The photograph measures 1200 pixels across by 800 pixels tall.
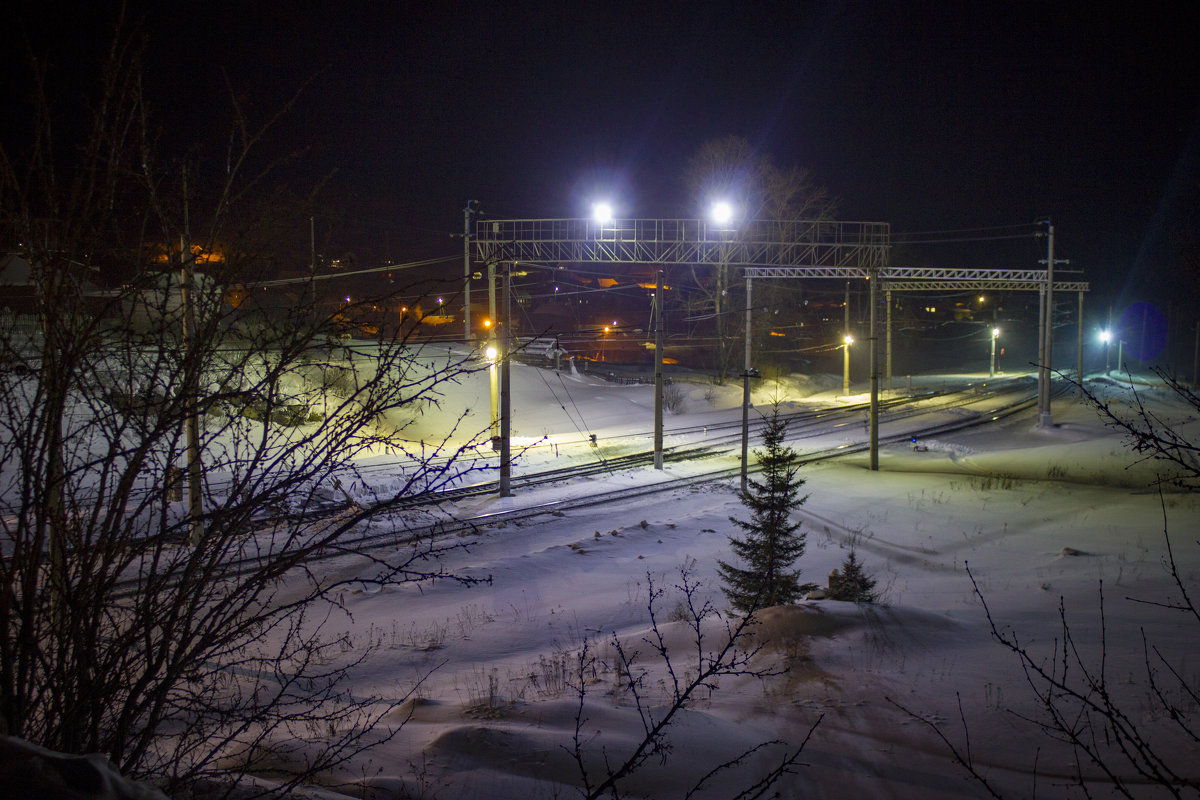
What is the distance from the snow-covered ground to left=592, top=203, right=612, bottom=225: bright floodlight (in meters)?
10.5

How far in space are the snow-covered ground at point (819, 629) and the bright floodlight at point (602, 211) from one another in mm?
10498

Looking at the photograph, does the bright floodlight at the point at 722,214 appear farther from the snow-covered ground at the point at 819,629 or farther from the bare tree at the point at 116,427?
the bare tree at the point at 116,427

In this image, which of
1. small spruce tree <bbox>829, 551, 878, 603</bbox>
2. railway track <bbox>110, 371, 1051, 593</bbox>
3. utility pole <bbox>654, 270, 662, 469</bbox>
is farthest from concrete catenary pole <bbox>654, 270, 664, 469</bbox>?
small spruce tree <bbox>829, 551, 878, 603</bbox>

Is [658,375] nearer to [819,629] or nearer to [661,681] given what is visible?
[819,629]

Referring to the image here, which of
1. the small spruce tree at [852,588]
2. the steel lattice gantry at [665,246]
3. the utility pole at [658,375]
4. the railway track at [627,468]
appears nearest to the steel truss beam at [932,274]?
the steel lattice gantry at [665,246]

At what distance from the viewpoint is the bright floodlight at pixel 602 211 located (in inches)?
1118

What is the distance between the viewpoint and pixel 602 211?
28719 millimetres

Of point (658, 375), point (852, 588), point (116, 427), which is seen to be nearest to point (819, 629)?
point (852, 588)

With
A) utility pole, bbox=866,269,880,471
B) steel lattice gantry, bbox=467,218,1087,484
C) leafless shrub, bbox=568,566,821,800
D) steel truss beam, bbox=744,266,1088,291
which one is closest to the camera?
leafless shrub, bbox=568,566,821,800

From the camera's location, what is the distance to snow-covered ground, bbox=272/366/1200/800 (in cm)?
522

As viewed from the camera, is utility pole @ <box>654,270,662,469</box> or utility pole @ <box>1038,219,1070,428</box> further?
utility pole @ <box>1038,219,1070,428</box>

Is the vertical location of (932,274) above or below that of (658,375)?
above

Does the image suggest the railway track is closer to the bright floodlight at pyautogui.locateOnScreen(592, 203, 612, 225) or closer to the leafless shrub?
the leafless shrub

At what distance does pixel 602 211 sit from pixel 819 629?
22841 millimetres
